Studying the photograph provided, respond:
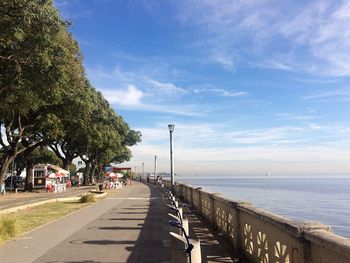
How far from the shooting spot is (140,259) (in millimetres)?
9484

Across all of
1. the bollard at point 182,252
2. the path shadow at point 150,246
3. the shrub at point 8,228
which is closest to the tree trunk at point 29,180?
the path shadow at point 150,246

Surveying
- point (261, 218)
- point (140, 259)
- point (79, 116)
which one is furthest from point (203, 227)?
point (79, 116)

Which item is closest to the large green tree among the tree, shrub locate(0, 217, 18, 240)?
the tree

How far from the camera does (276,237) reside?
272 inches

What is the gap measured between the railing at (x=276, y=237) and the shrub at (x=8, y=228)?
5712 mm

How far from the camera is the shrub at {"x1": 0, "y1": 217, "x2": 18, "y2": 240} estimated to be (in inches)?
482

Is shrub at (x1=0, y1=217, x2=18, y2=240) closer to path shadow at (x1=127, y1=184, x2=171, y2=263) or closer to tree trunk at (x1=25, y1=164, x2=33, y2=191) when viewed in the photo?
path shadow at (x1=127, y1=184, x2=171, y2=263)

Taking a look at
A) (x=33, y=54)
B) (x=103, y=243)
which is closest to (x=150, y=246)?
(x=103, y=243)

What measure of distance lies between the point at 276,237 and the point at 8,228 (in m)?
8.31

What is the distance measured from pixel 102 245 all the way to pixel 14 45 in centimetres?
1070

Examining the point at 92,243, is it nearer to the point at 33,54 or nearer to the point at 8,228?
the point at 8,228

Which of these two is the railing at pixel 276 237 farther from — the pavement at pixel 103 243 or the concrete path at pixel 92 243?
the concrete path at pixel 92 243

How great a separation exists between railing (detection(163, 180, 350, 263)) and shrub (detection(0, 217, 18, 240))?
5712mm

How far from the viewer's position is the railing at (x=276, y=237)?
486 centimetres
